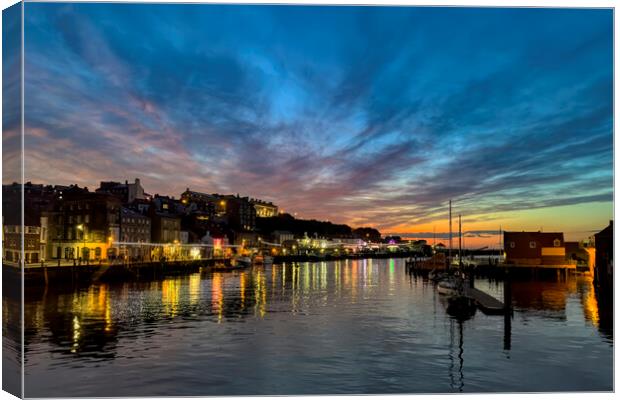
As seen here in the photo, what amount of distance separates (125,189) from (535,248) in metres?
Result: 63.7

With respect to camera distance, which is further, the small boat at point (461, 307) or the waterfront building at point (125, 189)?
the waterfront building at point (125, 189)

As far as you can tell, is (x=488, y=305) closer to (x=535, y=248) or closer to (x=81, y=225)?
(x=535, y=248)

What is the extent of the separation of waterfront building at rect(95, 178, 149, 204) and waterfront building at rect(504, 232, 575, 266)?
58.3 meters

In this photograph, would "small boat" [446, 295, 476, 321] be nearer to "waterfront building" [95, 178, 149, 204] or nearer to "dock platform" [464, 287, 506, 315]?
"dock platform" [464, 287, 506, 315]

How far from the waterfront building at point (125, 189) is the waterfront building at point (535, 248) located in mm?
58272

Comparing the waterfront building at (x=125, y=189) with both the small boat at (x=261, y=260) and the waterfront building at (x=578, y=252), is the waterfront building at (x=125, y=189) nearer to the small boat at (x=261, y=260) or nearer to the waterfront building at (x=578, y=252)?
the small boat at (x=261, y=260)

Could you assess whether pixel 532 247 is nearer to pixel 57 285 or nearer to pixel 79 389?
pixel 57 285

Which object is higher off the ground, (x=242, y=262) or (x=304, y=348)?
(x=304, y=348)

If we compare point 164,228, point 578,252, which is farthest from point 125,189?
point 578,252

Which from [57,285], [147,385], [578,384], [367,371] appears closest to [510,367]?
[578,384]

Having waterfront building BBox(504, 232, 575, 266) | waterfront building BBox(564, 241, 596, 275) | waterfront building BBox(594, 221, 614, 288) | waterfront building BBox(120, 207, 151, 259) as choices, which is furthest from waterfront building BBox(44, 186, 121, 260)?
waterfront building BBox(564, 241, 596, 275)

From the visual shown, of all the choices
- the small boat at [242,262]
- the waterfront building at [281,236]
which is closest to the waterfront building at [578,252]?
the small boat at [242,262]

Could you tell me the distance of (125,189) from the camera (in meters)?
98.8

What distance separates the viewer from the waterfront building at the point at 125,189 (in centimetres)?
9731
